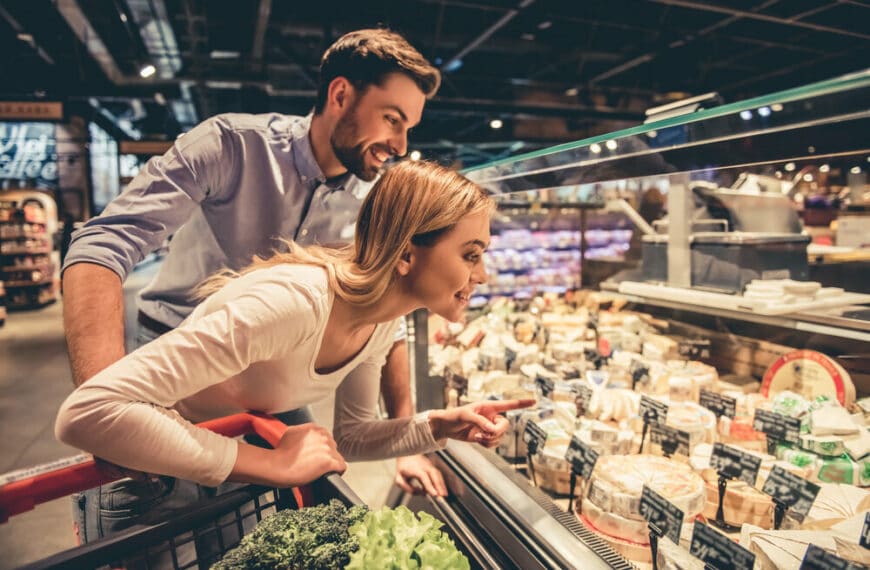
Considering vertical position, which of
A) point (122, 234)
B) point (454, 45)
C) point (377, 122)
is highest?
point (454, 45)

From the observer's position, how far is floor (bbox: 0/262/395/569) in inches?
103

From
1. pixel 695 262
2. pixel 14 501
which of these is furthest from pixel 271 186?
pixel 695 262

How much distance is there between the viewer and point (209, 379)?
1.03m

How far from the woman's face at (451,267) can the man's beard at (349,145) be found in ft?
1.86

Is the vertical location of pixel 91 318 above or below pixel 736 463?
above

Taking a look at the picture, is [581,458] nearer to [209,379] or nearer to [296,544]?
[296,544]

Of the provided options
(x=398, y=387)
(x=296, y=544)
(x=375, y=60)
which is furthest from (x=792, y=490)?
(x=375, y=60)

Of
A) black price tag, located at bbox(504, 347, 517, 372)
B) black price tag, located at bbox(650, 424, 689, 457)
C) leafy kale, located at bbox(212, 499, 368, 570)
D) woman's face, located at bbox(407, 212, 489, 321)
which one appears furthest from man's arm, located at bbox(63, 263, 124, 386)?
black price tag, located at bbox(504, 347, 517, 372)

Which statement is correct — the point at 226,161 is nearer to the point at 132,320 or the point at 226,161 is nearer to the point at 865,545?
the point at 865,545

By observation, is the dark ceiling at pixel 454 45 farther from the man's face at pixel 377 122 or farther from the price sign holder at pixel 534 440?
the price sign holder at pixel 534 440

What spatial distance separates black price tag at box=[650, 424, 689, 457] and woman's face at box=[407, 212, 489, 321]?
0.84 m

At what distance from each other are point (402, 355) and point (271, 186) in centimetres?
80

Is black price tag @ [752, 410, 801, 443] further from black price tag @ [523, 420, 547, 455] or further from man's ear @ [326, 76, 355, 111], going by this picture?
man's ear @ [326, 76, 355, 111]

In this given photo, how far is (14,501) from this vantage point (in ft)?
2.94
